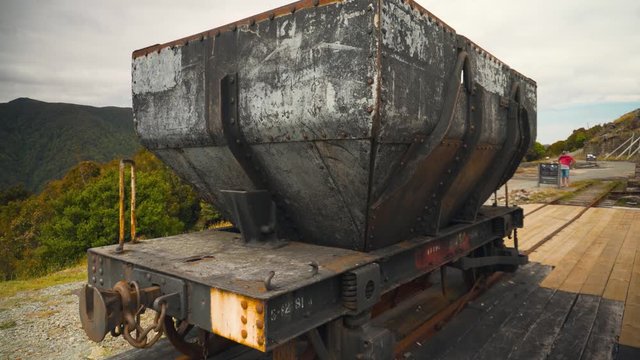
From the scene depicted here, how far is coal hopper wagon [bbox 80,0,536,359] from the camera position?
2418mm

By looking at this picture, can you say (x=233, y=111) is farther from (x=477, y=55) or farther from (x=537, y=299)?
(x=537, y=299)

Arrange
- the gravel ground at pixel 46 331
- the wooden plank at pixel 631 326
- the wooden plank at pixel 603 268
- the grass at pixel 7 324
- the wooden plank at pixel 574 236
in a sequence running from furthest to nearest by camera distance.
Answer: the wooden plank at pixel 574 236 → the wooden plank at pixel 603 268 → the grass at pixel 7 324 → the gravel ground at pixel 46 331 → the wooden plank at pixel 631 326

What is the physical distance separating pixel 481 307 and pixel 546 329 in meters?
0.79

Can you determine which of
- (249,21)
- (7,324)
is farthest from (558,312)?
(7,324)

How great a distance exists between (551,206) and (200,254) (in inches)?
549

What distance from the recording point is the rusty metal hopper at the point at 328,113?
8.26ft

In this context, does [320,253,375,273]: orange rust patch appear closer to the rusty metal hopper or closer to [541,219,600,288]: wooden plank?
the rusty metal hopper

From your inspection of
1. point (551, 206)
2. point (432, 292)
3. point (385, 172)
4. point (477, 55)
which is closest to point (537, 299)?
point (432, 292)

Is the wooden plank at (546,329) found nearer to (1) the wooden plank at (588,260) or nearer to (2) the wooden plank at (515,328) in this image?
(2) the wooden plank at (515,328)

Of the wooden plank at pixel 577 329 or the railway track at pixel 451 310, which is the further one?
the railway track at pixel 451 310

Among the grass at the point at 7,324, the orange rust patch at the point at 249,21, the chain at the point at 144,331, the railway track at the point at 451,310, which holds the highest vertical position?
the orange rust patch at the point at 249,21

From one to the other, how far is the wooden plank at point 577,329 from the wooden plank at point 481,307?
2.17 feet

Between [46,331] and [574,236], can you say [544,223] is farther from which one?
[46,331]

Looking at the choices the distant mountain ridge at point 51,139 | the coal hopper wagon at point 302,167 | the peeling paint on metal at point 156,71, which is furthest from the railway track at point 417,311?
the distant mountain ridge at point 51,139
